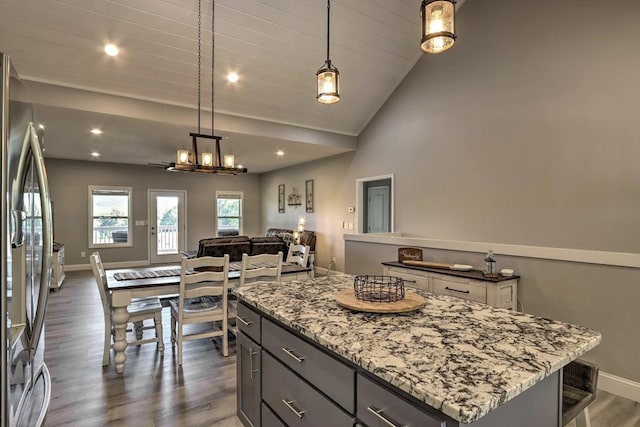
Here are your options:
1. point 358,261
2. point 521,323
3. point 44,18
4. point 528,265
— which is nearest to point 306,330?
point 521,323

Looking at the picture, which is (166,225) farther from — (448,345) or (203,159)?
(448,345)

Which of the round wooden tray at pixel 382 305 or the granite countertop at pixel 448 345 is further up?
the round wooden tray at pixel 382 305

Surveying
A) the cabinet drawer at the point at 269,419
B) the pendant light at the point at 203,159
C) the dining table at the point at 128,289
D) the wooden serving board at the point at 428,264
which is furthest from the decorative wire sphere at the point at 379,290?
the pendant light at the point at 203,159

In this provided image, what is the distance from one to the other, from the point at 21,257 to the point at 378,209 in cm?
577

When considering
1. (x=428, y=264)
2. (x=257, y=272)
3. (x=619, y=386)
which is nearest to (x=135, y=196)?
(x=257, y=272)

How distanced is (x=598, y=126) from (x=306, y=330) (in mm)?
3874

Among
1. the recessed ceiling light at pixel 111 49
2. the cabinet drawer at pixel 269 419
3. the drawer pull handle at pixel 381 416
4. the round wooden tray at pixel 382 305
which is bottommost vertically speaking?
the cabinet drawer at pixel 269 419

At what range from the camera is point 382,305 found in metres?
1.53

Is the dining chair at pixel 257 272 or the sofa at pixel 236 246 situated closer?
the dining chair at pixel 257 272

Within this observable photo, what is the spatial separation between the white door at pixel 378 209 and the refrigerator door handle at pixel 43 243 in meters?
5.39

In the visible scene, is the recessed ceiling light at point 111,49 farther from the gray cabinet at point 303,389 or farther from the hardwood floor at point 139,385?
the gray cabinet at point 303,389

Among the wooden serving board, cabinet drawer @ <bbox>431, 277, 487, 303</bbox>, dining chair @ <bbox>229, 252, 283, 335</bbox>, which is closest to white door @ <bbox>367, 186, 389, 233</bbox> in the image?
the wooden serving board

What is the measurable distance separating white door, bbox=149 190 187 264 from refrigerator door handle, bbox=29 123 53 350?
325 inches

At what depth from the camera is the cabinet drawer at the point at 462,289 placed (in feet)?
9.63
